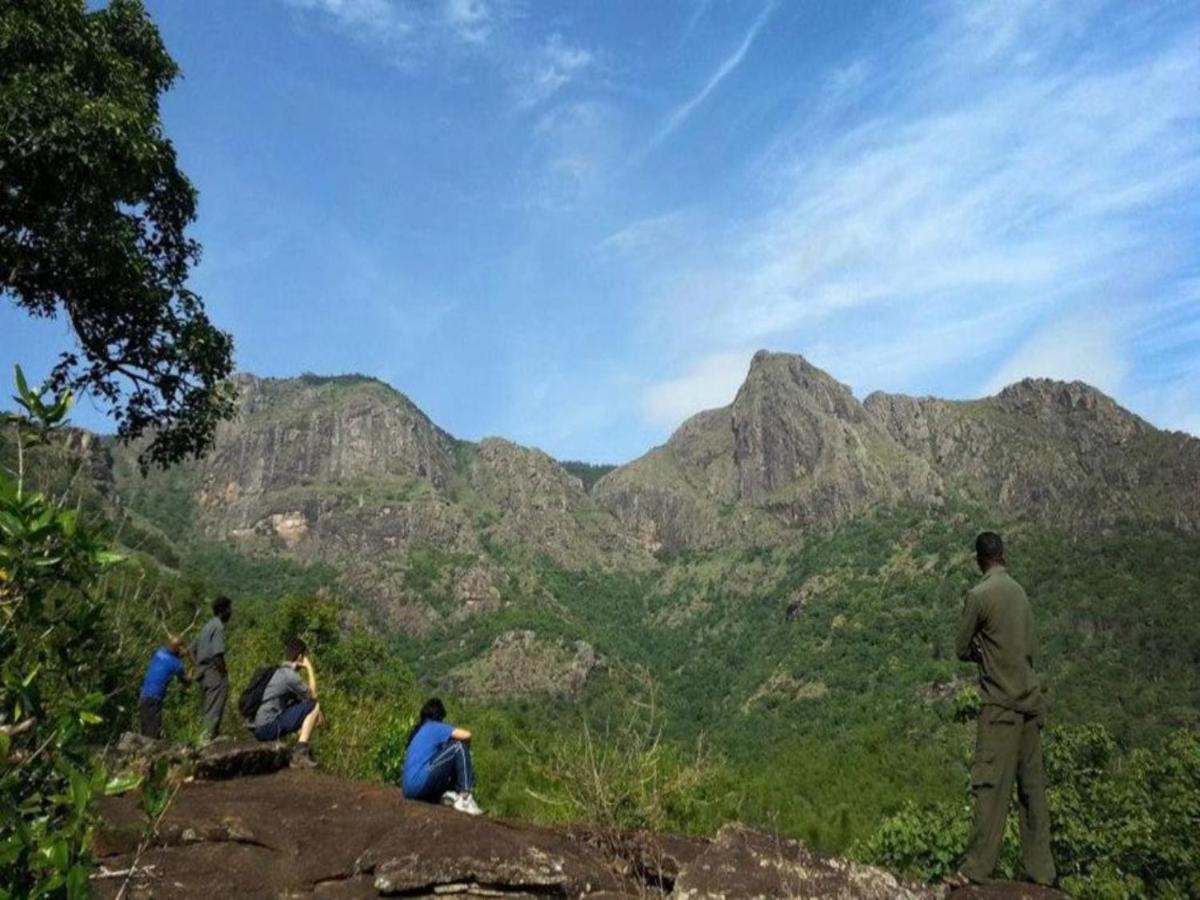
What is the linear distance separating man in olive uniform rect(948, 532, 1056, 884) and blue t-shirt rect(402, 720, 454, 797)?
180 inches

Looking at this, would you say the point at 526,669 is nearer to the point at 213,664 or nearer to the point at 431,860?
the point at 213,664

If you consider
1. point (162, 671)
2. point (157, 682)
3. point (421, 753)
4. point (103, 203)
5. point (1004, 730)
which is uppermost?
point (103, 203)

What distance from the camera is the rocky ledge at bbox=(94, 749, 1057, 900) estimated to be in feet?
17.1

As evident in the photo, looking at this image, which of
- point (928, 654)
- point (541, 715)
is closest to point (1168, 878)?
point (541, 715)

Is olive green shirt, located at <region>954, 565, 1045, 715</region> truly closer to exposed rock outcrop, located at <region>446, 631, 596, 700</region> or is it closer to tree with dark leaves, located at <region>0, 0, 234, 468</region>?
tree with dark leaves, located at <region>0, 0, 234, 468</region>

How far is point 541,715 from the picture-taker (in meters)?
129

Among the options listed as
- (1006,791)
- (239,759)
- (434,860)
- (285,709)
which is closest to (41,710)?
(434,860)

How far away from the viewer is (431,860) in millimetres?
5777

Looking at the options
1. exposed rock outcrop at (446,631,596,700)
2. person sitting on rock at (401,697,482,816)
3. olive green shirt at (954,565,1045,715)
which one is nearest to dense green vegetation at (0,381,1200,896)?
person sitting on rock at (401,697,482,816)

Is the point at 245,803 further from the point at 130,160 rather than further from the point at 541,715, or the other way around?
the point at 541,715

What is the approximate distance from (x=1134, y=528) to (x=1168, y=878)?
17316 centimetres

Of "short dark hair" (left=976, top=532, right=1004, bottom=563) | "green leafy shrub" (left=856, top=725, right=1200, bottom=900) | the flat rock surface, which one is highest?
"short dark hair" (left=976, top=532, right=1004, bottom=563)

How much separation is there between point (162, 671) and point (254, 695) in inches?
44.7

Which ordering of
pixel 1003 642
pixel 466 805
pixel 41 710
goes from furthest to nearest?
pixel 466 805
pixel 1003 642
pixel 41 710
